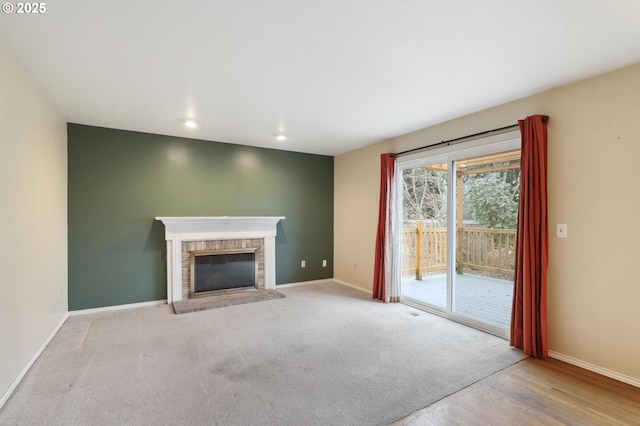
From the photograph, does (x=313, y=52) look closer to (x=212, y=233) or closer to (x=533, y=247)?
(x=533, y=247)

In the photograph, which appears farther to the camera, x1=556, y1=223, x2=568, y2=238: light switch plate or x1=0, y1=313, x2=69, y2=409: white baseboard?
x1=556, y1=223, x2=568, y2=238: light switch plate

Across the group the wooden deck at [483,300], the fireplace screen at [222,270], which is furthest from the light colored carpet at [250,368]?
the fireplace screen at [222,270]

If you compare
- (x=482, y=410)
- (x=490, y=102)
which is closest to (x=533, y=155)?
(x=490, y=102)

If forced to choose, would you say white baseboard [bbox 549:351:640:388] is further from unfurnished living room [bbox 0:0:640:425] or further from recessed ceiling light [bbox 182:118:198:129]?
recessed ceiling light [bbox 182:118:198:129]

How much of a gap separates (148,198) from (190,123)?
1323 millimetres

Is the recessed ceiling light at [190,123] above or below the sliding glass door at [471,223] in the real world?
above

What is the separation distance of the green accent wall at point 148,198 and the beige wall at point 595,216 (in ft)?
12.0

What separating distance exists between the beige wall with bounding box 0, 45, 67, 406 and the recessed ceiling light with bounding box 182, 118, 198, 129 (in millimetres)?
1295

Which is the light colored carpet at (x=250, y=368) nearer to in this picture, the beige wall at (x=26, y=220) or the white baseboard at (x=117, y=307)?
the white baseboard at (x=117, y=307)

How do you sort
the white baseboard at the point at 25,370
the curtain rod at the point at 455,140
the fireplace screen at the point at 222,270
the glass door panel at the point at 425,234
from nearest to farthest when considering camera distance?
the white baseboard at the point at 25,370 < the curtain rod at the point at 455,140 < the glass door panel at the point at 425,234 < the fireplace screen at the point at 222,270

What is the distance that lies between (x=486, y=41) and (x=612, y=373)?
9.01ft

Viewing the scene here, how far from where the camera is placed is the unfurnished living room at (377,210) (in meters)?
1.92

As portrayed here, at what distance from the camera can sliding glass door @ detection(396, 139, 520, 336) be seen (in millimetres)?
3307

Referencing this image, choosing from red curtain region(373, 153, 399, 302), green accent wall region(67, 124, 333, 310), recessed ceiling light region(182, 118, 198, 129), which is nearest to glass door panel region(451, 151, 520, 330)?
red curtain region(373, 153, 399, 302)
